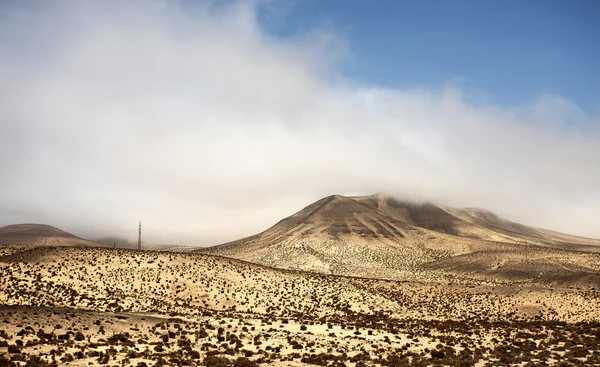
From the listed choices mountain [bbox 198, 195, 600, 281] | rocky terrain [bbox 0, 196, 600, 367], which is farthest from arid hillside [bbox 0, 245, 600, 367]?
mountain [bbox 198, 195, 600, 281]

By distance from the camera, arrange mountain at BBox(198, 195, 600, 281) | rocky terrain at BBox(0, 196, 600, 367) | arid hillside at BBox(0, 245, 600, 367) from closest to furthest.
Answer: arid hillside at BBox(0, 245, 600, 367) → rocky terrain at BBox(0, 196, 600, 367) → mountain at BBox(198, 195, 600, 281)

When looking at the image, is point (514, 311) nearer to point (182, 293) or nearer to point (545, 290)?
point (545, 290)

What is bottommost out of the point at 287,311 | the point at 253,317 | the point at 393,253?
the point at 287,311

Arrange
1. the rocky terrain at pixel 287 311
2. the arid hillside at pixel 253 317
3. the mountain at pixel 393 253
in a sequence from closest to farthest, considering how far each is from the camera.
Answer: the arid hillside at pixel 253 317
the rocky terrain at pixel 287 311
the mountain at pixel 393 253

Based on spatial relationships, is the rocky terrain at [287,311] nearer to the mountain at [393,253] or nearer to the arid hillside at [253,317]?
the arid hillside at [253,317]

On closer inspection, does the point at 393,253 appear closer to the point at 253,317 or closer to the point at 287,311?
the point at 287,311

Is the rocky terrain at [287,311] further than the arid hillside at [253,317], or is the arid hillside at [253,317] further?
the rocky terrain at [287,311]

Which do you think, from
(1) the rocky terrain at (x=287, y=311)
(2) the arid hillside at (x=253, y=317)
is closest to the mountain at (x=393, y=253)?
(1) the rocky terrain at (x=287, y=311)

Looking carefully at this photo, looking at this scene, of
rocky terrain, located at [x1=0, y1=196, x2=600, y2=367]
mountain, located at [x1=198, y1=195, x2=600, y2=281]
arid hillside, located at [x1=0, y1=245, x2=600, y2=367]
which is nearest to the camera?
arid hillside, located at [x1=0, y1=245, x2=600, y2=367]

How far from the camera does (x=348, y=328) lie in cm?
4831

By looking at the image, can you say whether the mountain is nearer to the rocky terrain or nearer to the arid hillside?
the rocky terrain

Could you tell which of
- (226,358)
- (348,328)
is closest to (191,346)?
(226,358)

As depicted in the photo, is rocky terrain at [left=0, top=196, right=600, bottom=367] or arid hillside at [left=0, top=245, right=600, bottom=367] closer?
arid hillside at [left=0, top=245, right=600, bottom=367]

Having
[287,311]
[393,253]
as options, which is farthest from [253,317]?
[393,253]
